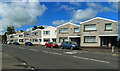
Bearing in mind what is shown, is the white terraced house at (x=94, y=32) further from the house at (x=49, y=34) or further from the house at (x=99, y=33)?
the house at (x=49, y=34)

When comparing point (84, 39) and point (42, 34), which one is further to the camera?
point (42, 34)

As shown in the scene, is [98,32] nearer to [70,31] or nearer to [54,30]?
[70,31]

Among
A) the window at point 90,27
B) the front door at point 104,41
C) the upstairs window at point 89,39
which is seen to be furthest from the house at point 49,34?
the front door at point 104,41

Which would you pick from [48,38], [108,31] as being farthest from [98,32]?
Answer: [48,38]

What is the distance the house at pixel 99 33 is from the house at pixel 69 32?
3445 mm

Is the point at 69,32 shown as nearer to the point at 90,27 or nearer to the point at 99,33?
the point at 90,27

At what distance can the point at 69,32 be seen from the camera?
3734cm

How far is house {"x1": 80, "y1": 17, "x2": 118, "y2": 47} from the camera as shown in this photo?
29.1m

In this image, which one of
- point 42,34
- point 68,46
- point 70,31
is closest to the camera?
point 68,46

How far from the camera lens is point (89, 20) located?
103 ft

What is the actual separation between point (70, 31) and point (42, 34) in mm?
15433

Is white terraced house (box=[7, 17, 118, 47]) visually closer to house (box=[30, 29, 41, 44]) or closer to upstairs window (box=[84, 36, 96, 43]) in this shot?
upstairs window (box=[84, 36, 96, 43])

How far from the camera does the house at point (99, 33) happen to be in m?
29.1

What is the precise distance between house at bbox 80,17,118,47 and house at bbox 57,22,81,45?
11.3 feet
